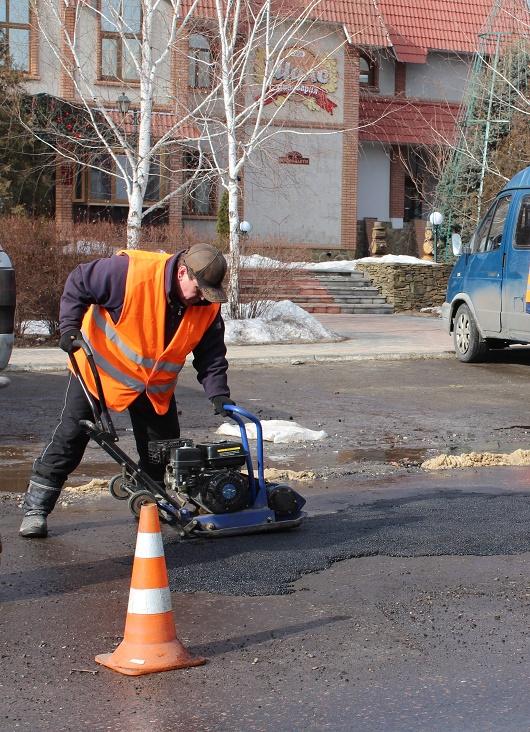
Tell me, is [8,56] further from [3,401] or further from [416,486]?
[416,486]

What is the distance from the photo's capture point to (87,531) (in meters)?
6.95

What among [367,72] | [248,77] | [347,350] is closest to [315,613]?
[347,350]

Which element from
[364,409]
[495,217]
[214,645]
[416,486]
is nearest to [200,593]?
A: [214,645]

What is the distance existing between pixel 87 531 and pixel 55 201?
85.3 ft

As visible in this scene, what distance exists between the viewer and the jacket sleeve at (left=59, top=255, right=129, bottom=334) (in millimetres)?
6352

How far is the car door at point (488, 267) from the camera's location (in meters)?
16.0

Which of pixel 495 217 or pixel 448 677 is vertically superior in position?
pixel 495 217

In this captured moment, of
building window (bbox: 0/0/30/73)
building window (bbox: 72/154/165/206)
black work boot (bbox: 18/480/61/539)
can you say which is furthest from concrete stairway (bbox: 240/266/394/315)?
black work boot (bbox: 18/480/61/539)

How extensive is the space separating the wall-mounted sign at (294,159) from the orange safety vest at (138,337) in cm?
2756

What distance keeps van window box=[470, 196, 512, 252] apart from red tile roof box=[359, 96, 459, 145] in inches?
780

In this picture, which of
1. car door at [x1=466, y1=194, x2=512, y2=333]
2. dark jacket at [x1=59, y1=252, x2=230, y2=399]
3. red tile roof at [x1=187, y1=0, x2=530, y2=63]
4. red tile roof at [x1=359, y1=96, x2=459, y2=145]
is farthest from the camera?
red tile roof at [x1=359, y1=96, x2=459, y2=145]

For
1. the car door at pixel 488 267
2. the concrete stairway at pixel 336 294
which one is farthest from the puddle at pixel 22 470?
the concrete stairway at pixel 336 294

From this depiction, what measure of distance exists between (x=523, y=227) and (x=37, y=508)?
10.3m

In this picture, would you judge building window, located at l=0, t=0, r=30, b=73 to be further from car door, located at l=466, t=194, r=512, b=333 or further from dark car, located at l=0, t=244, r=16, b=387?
dark car, located at l=0, t=244, r=16, b=387
